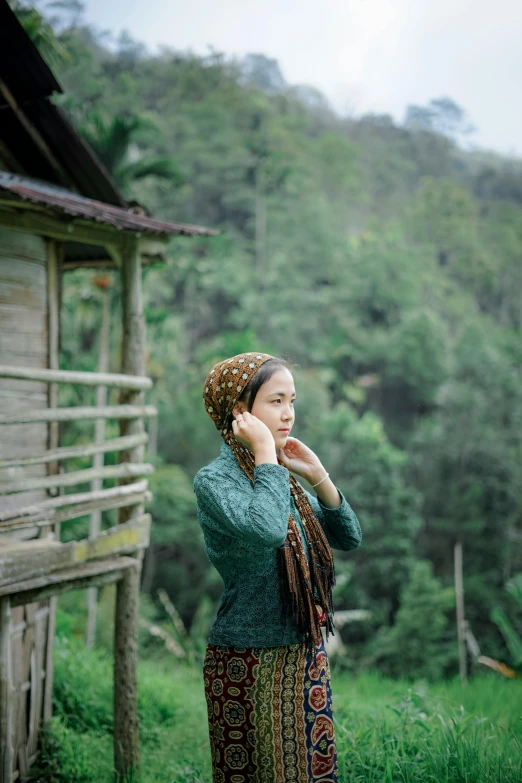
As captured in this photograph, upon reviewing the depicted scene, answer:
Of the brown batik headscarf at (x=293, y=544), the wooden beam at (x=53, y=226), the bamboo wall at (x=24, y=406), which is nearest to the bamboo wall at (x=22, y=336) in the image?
the bamboo wall at (x=24, y=406)

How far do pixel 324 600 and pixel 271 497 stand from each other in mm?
517

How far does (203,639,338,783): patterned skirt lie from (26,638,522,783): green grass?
119cm

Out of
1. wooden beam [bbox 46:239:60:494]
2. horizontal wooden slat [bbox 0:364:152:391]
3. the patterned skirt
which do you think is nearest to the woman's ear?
the patterned skirt

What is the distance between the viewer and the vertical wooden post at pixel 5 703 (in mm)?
3824

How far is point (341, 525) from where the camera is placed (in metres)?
2.51

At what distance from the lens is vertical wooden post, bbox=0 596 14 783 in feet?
12.5

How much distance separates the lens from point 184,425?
2316 cm

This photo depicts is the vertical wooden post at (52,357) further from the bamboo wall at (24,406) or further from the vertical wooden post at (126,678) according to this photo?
the vertical wooden post at (126,678)

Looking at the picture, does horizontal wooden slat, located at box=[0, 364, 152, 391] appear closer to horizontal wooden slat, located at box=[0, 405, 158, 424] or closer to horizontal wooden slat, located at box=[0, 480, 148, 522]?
horizontal wooden slat, located at box=[0, 405, 158, 424]

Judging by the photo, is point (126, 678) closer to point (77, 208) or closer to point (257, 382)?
point (77, 208)

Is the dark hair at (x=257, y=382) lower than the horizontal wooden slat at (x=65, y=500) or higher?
higher

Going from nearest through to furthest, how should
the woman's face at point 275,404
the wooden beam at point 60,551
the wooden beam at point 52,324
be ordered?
the woman's face at point 275,404
the wooden beam at point 60,551
the wooden beam at point 52,324

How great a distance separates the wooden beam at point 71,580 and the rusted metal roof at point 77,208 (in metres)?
2.29

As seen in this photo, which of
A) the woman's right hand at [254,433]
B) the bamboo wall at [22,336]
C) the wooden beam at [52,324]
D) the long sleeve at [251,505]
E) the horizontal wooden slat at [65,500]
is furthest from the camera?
the wooden beam at [52,324]
